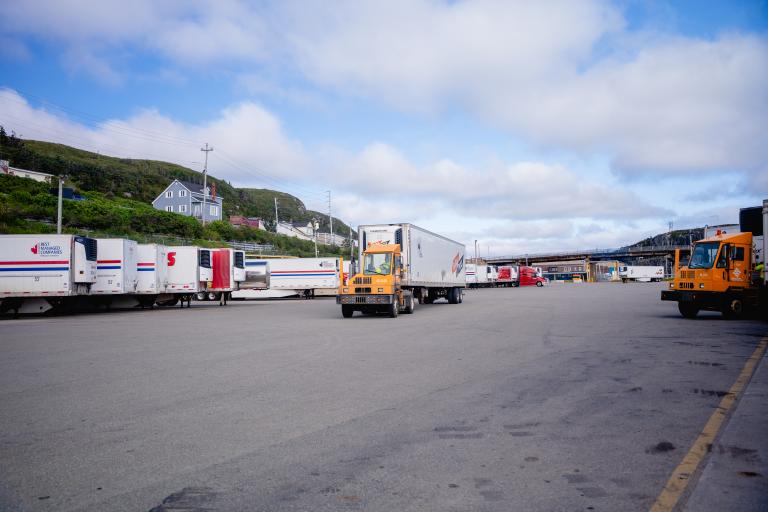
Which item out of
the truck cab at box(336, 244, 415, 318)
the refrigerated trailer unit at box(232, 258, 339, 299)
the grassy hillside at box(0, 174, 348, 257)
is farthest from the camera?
the refrigerated trailer unit at box(232, 258, 339, 299)

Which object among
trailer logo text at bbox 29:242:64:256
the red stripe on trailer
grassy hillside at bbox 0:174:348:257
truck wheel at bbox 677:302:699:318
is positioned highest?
grassy hillside at bbox 0:174:348:257

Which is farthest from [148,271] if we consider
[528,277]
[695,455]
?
[528,277]

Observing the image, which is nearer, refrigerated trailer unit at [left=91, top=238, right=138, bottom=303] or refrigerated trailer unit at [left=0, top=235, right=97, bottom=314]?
refrigerated trailer unit at [left=0, top=235, right=97, bottom=314]

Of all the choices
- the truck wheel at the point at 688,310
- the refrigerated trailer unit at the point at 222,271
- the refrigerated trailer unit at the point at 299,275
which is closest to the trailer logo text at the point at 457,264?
the refrigerated trailer unit at the point at 299,275

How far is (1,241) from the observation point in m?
23.6

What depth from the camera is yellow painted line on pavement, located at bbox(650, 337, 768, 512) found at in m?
3.70

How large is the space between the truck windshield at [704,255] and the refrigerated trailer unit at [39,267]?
24498 millimetres

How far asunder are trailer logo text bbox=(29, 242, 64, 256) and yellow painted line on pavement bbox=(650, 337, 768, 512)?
24.9 m

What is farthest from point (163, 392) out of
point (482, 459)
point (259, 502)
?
point (482, 459)

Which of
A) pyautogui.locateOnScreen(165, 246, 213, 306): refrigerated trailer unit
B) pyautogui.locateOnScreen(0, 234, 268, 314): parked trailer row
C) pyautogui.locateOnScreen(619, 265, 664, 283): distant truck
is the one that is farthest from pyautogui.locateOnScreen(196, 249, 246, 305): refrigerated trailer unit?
pyautogui.locateOnScreen(619, 265, 664, 283): distant truck

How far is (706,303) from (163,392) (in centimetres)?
1757

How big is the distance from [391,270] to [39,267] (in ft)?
49.8

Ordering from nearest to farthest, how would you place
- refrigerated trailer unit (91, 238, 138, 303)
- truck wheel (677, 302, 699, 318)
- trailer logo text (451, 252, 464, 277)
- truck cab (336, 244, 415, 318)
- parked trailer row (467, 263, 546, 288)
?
truck wheel (677, 302, 699, 318) < truck cab (336, 244, 415, 318) < refrigerated trailer unit (91, 238, 138, 303) < trailer logo text (451, 252, 464, 277) < parked trailer row (467, 263, 546, 288)

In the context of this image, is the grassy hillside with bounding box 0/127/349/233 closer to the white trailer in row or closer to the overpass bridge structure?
the white trailer in row
